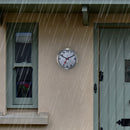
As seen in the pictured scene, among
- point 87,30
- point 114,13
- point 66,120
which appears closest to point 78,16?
point 87,30

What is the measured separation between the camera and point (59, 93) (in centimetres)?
563

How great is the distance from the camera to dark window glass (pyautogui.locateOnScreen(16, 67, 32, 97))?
579cm

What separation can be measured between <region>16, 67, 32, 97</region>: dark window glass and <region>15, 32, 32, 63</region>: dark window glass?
0.19 m

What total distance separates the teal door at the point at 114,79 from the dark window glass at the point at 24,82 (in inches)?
54.7

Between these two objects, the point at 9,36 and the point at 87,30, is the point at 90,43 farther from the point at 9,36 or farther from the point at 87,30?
the point at 9,36

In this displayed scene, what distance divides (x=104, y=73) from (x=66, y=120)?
115 centimetres

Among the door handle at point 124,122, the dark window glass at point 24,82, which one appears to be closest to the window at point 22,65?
the dark window glass at point 24,82

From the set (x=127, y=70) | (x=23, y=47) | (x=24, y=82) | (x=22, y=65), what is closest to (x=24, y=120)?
(x=24, y=82)

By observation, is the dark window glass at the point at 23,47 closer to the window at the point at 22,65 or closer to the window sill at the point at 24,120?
the window at the point at 22,65

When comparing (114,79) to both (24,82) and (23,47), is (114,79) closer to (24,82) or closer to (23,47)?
(24,82)

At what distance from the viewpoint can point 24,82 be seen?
5.80 m

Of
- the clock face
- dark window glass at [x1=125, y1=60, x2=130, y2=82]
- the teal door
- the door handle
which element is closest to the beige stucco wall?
the clock face

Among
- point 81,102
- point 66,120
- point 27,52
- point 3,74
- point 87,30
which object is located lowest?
point 66,120

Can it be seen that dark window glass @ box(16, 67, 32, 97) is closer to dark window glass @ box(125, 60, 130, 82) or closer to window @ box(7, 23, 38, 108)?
window @ box(7, 23, 38, 108)
